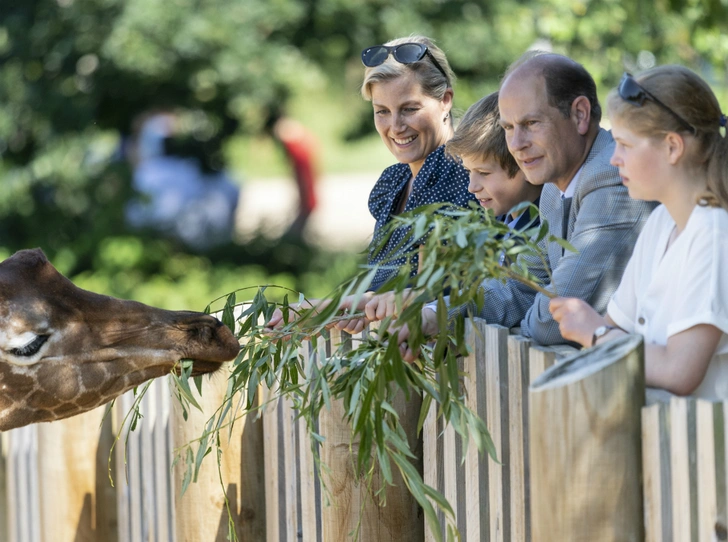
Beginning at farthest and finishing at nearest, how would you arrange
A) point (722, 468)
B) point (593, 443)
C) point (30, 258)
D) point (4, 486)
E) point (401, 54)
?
point (4, 486), point (401, 54), point (30, 258), point (593, 443), point (722, 468)

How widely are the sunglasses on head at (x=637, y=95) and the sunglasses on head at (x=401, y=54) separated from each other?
1.66 meters

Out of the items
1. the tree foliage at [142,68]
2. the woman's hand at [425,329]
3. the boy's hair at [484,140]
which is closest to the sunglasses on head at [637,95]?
the woman's hand at [425,329]

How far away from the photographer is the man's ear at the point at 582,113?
10.1 feet

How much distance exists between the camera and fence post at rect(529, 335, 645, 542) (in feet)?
6.65

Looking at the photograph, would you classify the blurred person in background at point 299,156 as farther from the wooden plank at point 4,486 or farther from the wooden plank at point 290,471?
the wooden plank at point 290,471

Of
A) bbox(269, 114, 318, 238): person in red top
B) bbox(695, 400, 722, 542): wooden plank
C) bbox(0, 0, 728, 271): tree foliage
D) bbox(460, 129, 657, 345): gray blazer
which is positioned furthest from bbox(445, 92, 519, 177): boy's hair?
bbox(269, 114, 318, 238): person in red top

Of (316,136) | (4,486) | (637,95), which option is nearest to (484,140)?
(637,95)

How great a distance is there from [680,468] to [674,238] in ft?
2.09

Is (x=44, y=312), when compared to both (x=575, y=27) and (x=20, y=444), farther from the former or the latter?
(x=575, y=27)

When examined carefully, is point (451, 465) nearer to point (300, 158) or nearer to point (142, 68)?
point (142, 68)

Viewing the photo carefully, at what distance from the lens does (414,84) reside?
3.99 metres

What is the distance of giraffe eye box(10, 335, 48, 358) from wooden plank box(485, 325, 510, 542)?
1.52 m

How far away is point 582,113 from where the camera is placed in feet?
10.1

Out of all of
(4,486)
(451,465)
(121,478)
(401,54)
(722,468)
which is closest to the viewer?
(722,468)
